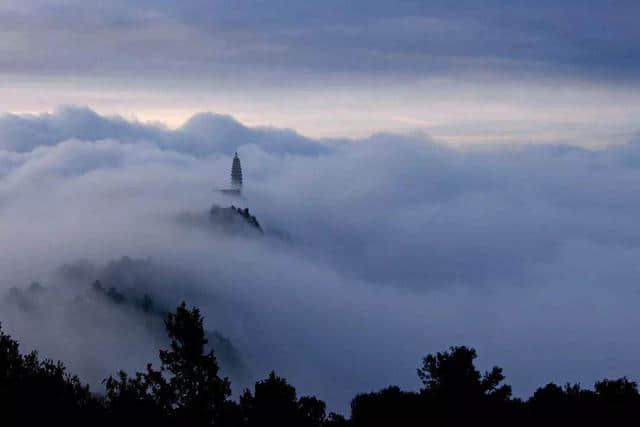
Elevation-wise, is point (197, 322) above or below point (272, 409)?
above

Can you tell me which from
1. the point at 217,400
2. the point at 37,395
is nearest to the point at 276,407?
the point at 217,400

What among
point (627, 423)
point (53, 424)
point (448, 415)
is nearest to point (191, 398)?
point (53, 424)

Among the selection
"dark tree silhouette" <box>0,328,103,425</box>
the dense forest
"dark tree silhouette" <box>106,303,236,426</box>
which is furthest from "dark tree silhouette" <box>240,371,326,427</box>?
"dark tree silhouette" <box>0,328,103,425</box>

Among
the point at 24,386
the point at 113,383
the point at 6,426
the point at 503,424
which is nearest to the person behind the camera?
the point at 6,426

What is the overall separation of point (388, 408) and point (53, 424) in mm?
28145

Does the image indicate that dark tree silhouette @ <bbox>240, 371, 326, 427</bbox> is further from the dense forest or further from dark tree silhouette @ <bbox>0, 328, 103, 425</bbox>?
dark tree silhouette @ <bbox>0, 328, 103, 425</bbox>

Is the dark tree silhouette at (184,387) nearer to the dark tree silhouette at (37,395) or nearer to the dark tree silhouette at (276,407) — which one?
the dark tree silhouette at (37,395)

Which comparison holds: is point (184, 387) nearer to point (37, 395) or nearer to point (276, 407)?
point (276, 407)

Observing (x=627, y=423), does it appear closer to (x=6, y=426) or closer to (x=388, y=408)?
(x=388, y=408)

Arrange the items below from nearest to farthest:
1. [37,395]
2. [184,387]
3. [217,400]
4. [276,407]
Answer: [37,395]
[217,400]
[184,387]
[276,407]

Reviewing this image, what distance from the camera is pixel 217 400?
42.0m

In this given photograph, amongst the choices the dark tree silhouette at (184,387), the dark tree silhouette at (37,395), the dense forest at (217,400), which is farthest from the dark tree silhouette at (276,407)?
the dark tree silhouette at (37,395)

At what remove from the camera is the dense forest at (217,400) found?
38969mm

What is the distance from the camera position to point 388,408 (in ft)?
192
